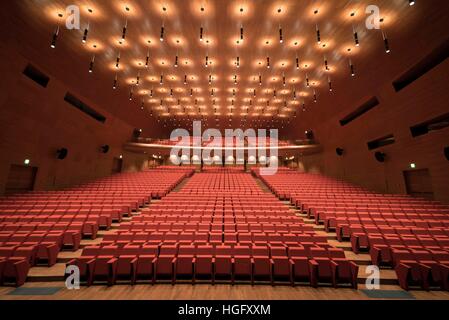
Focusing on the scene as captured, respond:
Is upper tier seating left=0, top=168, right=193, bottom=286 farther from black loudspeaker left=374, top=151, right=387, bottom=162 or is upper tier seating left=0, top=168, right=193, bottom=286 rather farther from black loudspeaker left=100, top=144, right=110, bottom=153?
black loudspeaker left=374, top=151, right=387, bottom=162

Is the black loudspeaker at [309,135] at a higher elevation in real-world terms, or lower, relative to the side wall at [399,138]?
higher

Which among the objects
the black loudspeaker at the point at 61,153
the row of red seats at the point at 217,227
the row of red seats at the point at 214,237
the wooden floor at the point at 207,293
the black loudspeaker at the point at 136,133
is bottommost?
the wooden floor at the point at 207,293

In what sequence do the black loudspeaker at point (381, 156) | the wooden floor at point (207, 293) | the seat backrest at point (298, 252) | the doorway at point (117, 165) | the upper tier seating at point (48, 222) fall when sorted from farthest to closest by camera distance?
the doorway at point (117, 165) → the black loudspeaker at point (381, 156) → the seat backrest at point (298, 252) → the upper tier seating at point (48, 222) → the wooden floor at point (207, 293)

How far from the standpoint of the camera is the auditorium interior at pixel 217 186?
9.73ft

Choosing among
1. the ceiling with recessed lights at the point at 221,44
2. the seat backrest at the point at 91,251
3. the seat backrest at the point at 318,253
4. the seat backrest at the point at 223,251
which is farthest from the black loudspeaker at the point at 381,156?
the seat backrest at the point at 91,251

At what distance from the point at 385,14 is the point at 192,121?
586 inches

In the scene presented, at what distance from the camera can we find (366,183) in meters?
10.4

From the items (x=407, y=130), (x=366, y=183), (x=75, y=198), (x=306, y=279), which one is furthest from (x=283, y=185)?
(x=75, y=198)

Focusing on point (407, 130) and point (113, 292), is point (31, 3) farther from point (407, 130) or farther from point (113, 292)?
point (407, 130)

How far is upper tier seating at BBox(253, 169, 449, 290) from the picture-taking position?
292 cm

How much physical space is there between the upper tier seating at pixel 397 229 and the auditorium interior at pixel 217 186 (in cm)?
3

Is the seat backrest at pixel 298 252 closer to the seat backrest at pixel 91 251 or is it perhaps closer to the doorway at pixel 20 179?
the seat backrest at pixel 91 251

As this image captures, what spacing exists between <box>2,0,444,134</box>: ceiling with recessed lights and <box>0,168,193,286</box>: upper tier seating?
4477 mm

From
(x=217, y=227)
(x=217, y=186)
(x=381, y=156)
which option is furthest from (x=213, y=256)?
(x=381, y=156)
